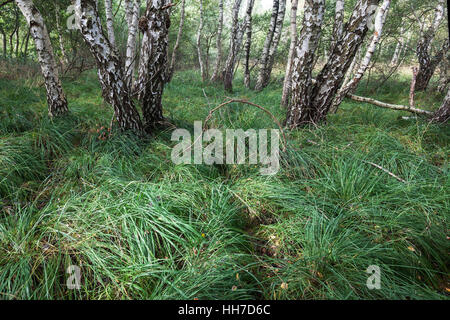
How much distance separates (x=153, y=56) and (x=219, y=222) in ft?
8.70

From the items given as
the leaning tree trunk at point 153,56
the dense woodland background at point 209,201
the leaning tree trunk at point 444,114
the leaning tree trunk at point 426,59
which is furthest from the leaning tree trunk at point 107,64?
the leaning tree trunk at point 426,59

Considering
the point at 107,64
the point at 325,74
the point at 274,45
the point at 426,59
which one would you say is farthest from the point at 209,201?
the point at 426,59

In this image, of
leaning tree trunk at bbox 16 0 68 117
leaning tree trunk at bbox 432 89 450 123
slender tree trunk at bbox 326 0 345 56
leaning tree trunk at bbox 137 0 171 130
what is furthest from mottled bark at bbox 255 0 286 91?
leaning tree trunk at bbox 16 0 68 117

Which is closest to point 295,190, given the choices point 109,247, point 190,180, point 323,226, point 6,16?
point 323,226

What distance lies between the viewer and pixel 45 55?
3.13 m

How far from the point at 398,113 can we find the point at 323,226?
4.27 metres

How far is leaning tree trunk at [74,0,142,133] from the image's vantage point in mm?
2299

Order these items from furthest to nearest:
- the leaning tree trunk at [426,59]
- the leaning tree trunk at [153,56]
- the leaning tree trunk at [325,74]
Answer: the leaning tree trunk at [426,59], the leaning tree trunk at [153,56], the leaning tree trunk at [325,74]

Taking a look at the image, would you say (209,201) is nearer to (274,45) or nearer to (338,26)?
(338,26)

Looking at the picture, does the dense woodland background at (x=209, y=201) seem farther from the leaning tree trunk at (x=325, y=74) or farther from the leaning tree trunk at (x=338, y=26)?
the leaning tree trunk at (x=338, y=26)

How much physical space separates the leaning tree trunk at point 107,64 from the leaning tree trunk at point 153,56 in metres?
0.38

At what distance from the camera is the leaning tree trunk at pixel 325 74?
9.07ft

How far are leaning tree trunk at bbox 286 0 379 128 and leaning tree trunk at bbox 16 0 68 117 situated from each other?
12.3ft
